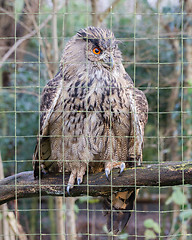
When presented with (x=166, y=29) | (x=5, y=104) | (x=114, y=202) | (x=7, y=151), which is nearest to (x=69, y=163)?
(x=114, y=202)

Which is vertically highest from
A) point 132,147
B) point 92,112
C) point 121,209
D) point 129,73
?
point 129,73

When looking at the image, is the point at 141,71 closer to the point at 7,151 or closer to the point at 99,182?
the point at 7,151

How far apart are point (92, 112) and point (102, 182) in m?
0.48

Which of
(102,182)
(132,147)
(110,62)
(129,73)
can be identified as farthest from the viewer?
(129,73)

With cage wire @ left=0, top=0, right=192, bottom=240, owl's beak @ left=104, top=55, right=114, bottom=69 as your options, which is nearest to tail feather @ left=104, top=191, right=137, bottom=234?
Result: owl's beak @ left=104, top=55, right=114, bottom=69

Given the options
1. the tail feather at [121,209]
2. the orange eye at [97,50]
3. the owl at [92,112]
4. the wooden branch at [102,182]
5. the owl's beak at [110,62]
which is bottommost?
the tail feather at [121,209]

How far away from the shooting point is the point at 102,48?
222cm

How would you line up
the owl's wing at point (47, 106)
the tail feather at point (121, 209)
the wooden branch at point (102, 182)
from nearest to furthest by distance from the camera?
the wooden branch at point (102, 182)
the owl's wing at point (47, 106)
the tail feather at point (121, 209)

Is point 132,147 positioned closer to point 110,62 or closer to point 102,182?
point 102,182

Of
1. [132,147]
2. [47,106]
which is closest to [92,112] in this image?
[47,106]

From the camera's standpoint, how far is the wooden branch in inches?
74.3

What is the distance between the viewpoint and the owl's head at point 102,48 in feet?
→ 7.29

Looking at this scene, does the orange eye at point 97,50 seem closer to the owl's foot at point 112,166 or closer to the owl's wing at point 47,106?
the owl's wing at point 47,106

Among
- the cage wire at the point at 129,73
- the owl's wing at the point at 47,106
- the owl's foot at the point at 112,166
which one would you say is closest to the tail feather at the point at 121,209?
the owl's foot at the point at 112,166
